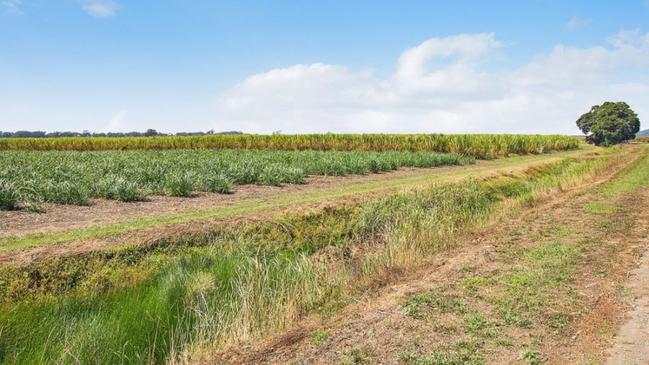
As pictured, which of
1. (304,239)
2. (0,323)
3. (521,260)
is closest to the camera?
(0,323)

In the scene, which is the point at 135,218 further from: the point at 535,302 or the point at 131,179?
the point at 535,302

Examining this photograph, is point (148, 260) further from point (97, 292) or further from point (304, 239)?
point (304, 239)

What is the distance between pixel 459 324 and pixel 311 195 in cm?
1092

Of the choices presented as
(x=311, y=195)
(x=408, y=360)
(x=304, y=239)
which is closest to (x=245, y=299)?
(x=408, y=360)

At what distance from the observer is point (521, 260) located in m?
9.83

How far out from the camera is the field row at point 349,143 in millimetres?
45250

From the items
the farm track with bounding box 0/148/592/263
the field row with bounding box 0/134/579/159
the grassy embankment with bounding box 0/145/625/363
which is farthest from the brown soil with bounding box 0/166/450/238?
the field row with bounding box 0/134/579/159

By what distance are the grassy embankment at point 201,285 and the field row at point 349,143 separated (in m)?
31.6

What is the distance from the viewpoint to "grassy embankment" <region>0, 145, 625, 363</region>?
713 centimetres

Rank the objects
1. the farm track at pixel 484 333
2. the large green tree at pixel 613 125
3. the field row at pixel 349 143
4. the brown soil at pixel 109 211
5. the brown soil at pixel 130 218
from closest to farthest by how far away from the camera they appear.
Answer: the farm track at pixel 484 333
the brown soil at pixel 130 218
the brown soil at pixel 109 211
the field row at pixel 349 143
the large green tree at pixel 613 125

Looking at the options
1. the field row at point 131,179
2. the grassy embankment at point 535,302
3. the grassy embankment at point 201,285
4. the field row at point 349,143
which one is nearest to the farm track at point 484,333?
the grassy embankment at point 535,302

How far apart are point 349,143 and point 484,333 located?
42.9m

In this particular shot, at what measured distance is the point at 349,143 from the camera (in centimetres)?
4891

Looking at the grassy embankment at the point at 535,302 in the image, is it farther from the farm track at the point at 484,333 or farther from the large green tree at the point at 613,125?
the large green tree at the point at 613,125
